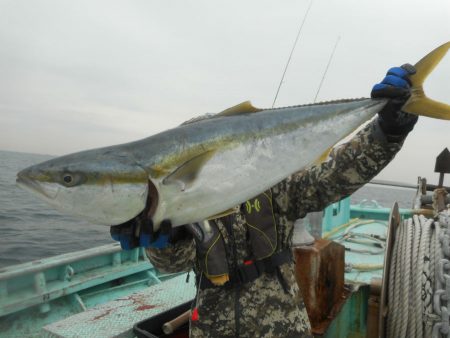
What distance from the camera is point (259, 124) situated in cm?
227

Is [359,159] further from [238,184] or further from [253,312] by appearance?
[253,312]

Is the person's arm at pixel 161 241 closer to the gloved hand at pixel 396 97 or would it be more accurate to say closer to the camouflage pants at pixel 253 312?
the camouflage pants at pixel 253 312

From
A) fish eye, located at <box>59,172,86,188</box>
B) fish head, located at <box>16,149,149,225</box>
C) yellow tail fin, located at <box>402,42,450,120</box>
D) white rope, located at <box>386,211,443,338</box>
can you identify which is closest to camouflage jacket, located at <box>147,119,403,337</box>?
yellow tail fin, located at <box>402,42,450,120</box>

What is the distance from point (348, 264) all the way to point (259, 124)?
13.6ft

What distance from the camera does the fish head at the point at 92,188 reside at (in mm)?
1982

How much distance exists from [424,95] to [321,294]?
229 cm

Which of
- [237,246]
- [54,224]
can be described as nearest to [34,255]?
[54,224]

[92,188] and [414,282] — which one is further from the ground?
[92,188]

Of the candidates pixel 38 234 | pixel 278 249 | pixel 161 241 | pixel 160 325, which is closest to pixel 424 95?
pixel 278 249

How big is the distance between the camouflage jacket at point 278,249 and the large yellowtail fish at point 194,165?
47 cm

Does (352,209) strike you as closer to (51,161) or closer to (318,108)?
(318,108)

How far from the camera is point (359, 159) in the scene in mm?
2738

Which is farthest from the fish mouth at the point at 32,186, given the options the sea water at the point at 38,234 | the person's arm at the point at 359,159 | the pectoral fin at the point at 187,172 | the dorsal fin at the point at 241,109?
the sea water at the point at 38,234

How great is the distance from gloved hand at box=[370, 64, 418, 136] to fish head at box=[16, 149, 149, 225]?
5.38 ft
